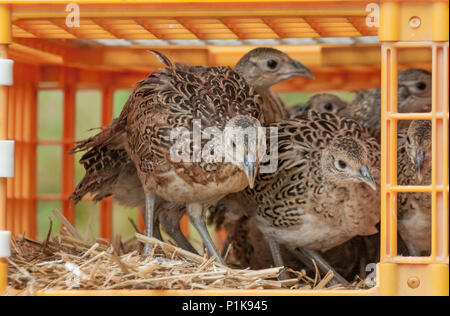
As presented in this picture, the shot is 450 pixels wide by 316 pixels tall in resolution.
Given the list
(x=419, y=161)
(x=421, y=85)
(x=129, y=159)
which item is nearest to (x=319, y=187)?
(x=419, y=161)

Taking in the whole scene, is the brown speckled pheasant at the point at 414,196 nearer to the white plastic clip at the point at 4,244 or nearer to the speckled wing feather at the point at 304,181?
the speckled wing feather at the point at 304,181

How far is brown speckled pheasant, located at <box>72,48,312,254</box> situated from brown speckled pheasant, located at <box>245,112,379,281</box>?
369mm

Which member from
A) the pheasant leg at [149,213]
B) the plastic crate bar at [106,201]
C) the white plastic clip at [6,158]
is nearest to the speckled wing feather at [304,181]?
the pheasant leg at [149,213]

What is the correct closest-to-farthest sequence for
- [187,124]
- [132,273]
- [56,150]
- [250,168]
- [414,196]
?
1. [132,273]
2. [250,168]
3. [187,124]
4. [414,196]
5. [56,150]

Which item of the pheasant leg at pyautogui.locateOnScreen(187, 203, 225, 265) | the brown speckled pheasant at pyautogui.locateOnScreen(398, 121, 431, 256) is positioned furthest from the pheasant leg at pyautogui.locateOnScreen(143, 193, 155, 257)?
the brown speckled pheasant at pyautogui.locateOnScreen(398, 121, 431, 256)

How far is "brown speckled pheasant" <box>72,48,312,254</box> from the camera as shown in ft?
13.8

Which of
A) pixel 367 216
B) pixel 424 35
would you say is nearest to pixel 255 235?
pixel 367 216

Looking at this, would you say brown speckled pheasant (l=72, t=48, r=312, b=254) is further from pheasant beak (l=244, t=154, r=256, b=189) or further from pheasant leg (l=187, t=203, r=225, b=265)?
pheasant beak (l=244, t=154, r=256, b=189)

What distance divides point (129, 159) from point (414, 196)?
4.88 ft

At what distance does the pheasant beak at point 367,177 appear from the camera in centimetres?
358

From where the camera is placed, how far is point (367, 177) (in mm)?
3625

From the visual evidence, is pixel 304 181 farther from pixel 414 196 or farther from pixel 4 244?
pixel 4 244

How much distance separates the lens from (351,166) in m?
3.71
